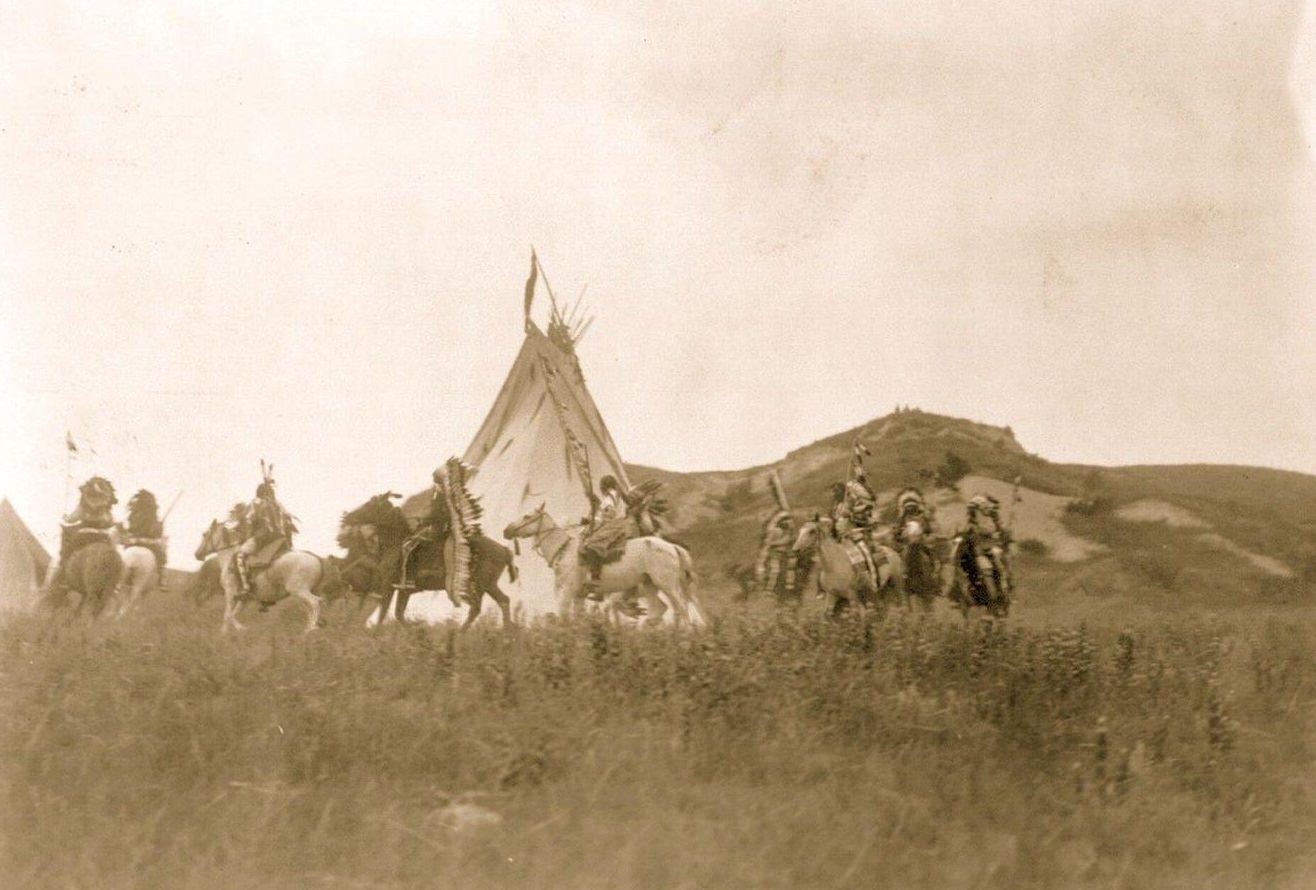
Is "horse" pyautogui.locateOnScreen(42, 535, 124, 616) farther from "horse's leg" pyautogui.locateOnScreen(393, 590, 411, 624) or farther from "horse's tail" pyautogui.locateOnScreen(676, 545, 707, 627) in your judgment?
"horse's tail" pyautogui.locateOnScreen(676, 545, 707, 627)

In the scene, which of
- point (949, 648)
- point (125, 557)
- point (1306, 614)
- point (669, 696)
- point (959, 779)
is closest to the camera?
point (959, 779)

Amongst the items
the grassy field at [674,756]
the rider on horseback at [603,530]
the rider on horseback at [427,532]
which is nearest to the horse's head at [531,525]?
the rider on horseback at [603,530]

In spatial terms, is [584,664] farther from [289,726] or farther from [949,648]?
[949,648]

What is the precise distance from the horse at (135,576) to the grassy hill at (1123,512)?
152 inches

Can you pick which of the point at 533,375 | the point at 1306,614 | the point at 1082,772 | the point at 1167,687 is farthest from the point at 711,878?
the point at 1306,614

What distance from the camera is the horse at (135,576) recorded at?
8.39m

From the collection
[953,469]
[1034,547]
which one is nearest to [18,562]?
[953,469]

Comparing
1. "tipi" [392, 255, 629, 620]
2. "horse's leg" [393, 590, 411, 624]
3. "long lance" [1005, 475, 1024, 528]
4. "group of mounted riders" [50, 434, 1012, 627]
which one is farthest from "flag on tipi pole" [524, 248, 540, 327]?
"long lance" [1005, 475, 1024, 528]

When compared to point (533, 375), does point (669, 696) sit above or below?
below

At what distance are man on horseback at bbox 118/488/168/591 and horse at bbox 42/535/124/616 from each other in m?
0.16

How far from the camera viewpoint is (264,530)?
8508 millimetres

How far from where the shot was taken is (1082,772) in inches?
254

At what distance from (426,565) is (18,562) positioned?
274 centimetres

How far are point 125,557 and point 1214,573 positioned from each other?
23.4 feet
